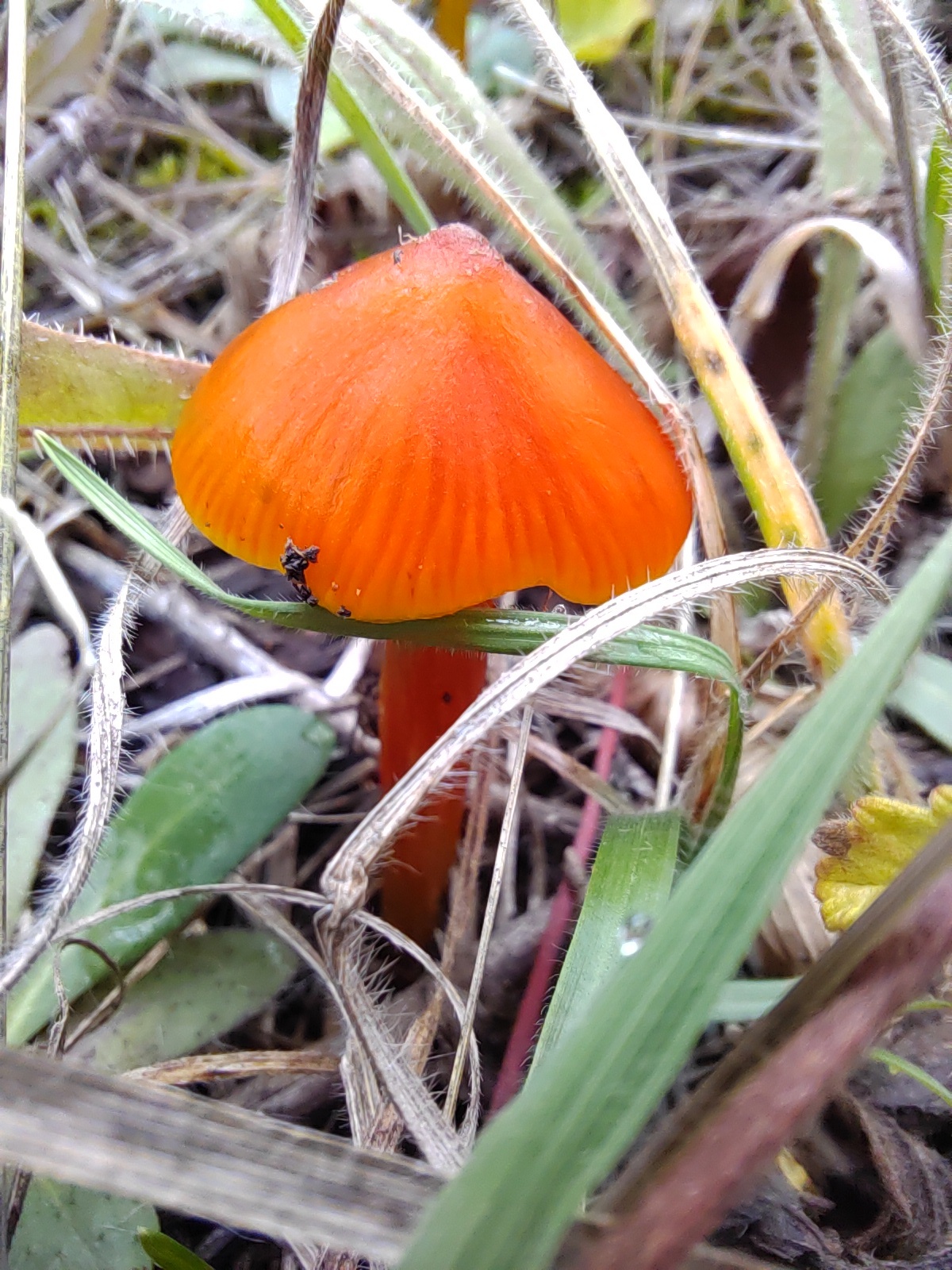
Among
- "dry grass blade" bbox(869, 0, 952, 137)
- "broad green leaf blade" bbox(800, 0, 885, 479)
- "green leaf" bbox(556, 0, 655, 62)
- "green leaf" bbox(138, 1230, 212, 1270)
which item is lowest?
"green leaf" bbox(138, 1230, 212, 1270)

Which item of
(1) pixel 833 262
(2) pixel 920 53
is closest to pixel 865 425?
(1) pixel 833 262

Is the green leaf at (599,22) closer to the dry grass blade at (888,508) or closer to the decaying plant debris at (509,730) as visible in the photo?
the decaying plant debris at (509,730)

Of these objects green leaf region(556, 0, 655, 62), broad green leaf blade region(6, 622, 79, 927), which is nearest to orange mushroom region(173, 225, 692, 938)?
broad green leaf blade region(6, 622, 79, 927)

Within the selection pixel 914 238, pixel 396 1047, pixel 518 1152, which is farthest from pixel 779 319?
pixel 518 1152

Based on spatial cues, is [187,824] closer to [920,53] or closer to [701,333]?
[701,333]

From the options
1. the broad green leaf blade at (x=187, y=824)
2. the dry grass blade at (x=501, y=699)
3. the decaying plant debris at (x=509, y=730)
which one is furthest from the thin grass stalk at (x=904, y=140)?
the broad green leaf blade at (x=187, y=824)

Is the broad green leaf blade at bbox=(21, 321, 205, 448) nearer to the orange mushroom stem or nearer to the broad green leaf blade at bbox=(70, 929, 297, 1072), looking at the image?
the orange mushroom stem

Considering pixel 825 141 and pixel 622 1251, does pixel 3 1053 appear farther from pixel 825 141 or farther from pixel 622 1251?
pixel 825 141
